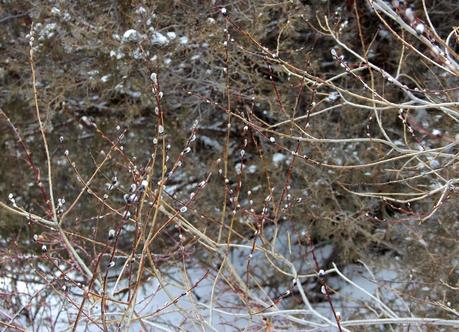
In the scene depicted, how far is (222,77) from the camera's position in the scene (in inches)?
249

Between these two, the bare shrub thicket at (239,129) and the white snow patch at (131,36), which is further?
the bare shrub thicket at (239,129)

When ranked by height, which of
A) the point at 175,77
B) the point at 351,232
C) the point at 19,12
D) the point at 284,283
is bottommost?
the point at 284,283

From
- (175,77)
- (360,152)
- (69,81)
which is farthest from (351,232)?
(69,81)

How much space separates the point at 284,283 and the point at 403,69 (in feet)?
8.92

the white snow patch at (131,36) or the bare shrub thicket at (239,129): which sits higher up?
the white snow patch at (131,36)

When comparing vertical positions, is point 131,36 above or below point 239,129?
above

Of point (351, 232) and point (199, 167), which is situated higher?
point (199, 167)

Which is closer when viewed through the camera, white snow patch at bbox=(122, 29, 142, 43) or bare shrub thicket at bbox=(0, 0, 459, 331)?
white snow patch at bbox=(122, 29, 142, 43)

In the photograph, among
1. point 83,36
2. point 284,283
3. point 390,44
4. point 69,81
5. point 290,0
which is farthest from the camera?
point 284,283

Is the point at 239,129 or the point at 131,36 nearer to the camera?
the point at 131,36

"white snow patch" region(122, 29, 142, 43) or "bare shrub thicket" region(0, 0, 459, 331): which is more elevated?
"white snow patch" region(122, 29, 142, 43)

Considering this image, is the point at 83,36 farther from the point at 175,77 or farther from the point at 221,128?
the point at 221,128

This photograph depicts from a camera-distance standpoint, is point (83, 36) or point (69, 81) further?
point (69, 81)

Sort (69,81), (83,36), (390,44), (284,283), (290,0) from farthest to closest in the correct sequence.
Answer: (284,283)
(390,44)
(69,81)
(83,36)
(290,0)
